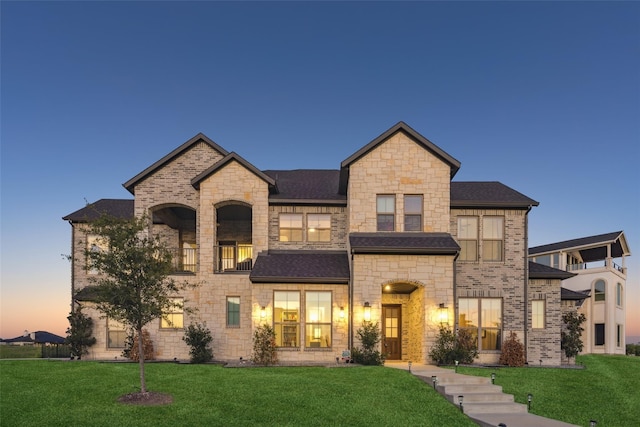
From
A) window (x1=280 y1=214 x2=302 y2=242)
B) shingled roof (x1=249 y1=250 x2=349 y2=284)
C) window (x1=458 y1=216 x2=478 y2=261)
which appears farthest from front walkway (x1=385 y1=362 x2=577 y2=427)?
window (x1=280 y1=214 x2=302 y2=242)

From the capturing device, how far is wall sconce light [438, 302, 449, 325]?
17.0 meters

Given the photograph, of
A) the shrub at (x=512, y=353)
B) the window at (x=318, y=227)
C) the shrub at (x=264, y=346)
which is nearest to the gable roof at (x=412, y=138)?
the window at (x=318, y=227)

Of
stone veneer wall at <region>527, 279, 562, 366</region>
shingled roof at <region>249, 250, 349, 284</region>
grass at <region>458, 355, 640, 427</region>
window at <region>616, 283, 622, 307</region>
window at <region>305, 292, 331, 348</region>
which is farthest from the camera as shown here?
window at <region>616, 283, 622, 307</region>

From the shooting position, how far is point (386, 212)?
60.7 ft

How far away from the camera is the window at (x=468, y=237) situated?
1920 cm

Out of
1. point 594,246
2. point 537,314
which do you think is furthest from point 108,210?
point 594,246

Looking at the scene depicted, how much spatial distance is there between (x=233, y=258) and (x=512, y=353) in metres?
13.7

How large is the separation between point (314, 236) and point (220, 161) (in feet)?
18.4

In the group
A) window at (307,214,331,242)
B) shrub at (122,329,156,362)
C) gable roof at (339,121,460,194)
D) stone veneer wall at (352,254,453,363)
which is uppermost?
gable roof at (339,121,460,194)

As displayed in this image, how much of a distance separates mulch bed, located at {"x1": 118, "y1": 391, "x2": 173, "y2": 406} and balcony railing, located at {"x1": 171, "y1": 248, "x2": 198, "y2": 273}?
31.4 feet

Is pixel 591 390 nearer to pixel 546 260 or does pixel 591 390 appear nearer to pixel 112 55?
pixel 546 260

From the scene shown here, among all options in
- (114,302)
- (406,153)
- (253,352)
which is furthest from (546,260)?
(114,302)

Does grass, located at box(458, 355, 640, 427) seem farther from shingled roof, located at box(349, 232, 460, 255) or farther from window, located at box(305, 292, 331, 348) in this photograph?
window, located at box(305, 292, 331, 348)

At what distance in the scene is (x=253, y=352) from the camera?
17359 mm
